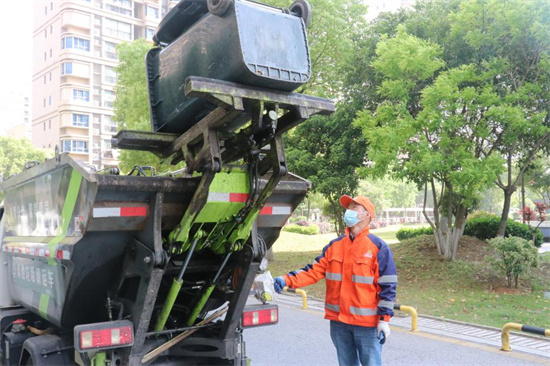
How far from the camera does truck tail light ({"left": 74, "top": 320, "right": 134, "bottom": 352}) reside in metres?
3.59

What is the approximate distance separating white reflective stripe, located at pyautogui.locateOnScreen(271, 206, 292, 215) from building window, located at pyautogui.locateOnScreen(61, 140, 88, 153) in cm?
5909

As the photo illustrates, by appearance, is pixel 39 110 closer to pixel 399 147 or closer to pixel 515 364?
pixel 399 147

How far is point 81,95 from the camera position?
199 feet

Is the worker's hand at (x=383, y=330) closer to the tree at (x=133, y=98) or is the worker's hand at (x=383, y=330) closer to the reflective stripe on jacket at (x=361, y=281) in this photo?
the reflective stripe on jacket at (x=361, y=281)

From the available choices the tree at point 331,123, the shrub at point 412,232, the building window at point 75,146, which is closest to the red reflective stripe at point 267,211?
the tree at point 331,123

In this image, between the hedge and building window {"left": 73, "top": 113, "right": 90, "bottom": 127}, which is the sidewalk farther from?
building window {"left": 73, "top": 113, "right": 90, "bottom": 127}

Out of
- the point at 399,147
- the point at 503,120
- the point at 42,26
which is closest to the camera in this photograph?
the point at 503,120

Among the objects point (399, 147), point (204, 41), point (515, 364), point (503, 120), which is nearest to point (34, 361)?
point (204, 41)

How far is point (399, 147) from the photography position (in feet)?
36.4

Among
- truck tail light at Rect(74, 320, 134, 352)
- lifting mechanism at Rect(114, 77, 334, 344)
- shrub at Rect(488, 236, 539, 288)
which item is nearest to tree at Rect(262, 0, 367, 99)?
shrub at Rect(488, 236, 539, 288)

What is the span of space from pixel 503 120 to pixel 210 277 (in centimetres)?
826

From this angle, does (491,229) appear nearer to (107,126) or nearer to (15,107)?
(107,126)

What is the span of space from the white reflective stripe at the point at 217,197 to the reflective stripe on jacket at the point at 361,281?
1.08 metres

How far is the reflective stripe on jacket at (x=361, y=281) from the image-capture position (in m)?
3.88
